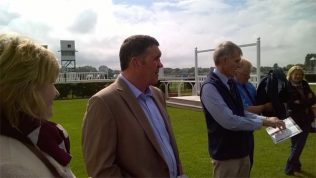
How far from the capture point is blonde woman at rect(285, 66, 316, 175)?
6.77 m

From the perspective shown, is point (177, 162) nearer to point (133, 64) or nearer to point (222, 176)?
point (133, 64)

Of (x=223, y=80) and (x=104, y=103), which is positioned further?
(x=223, y=80)

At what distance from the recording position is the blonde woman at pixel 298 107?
6.77 m

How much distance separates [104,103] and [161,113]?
0.62 meters

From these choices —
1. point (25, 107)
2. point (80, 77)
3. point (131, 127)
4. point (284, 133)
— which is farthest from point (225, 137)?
point (80, 77)

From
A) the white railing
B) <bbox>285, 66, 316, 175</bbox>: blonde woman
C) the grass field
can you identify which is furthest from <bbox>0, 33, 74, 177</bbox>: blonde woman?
the white railing

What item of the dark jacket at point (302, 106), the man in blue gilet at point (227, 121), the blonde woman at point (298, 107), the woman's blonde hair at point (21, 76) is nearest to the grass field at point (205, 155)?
the blonde woman at point (298, 107)

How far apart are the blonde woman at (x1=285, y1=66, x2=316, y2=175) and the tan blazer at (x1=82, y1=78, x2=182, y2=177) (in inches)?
180

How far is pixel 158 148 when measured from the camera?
2838 millimetres

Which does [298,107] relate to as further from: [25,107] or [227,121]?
[25,107]

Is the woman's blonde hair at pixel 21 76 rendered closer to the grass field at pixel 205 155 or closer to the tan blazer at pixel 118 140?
the tan blazer at pixel 118 140

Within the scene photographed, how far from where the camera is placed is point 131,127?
2.77 m

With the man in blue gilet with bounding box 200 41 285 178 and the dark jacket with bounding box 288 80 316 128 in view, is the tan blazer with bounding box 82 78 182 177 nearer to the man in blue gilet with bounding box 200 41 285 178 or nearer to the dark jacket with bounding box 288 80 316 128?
the man in blue gilet with bounding box 200 41 285 178

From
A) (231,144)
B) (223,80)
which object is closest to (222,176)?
(231,144)
